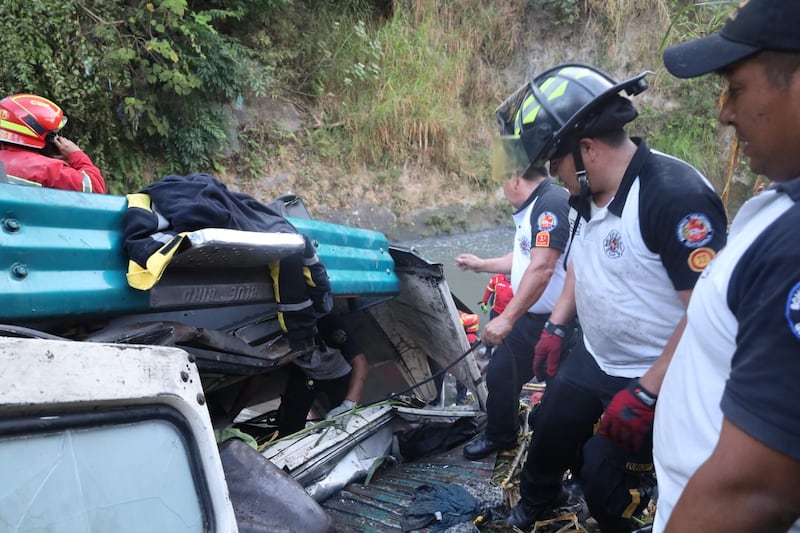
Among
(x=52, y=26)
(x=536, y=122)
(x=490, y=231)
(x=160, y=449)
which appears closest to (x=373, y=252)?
(x=536, y=122)

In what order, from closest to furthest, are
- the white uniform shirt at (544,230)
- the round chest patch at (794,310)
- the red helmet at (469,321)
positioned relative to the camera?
the round chest patch at (794,310), the white uniform shirt at (544,230), the red helmet at (469,321)

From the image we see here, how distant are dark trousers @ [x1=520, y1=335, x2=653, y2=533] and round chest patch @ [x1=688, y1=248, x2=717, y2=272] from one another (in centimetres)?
54

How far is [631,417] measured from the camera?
178cm

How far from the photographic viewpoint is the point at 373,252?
3.53 metres

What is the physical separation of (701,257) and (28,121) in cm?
334

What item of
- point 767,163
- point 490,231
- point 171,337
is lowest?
point 490,231

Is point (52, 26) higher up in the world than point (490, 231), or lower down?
higher up

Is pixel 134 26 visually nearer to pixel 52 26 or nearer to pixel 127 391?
pixel 52 26

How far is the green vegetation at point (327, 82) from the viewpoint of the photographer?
664 cm

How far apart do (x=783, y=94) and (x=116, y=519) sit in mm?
1401

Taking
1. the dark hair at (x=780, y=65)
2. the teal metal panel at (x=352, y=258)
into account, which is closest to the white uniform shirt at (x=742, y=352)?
the dark hair at (x=780, y=65)

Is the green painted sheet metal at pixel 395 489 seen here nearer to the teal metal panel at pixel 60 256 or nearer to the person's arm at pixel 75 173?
the teal metal panel at pixel 60 256

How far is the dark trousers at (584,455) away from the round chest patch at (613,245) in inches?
18.1

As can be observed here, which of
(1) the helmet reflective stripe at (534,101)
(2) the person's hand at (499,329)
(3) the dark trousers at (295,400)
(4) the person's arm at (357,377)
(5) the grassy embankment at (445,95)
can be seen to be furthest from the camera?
(5) the grassy embankment at (445,95)
